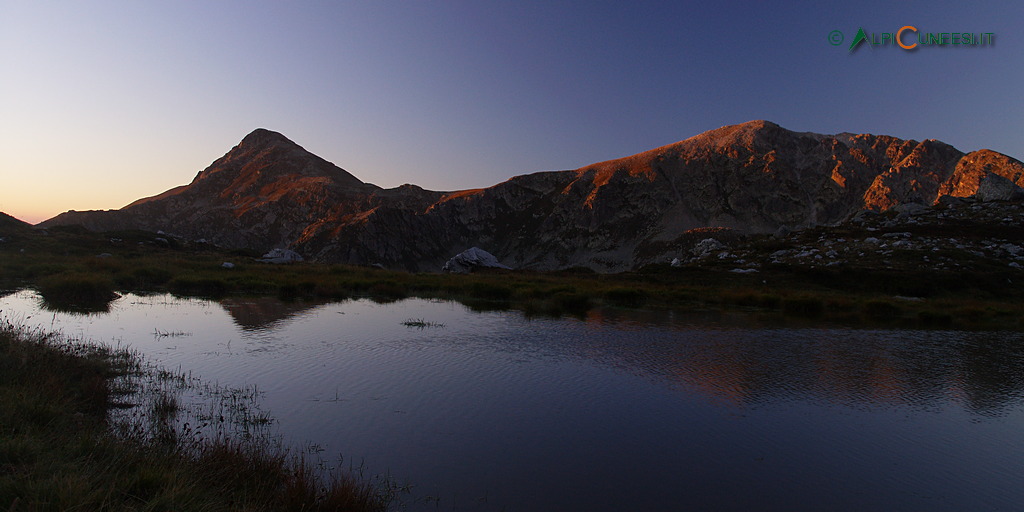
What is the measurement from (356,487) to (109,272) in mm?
52116

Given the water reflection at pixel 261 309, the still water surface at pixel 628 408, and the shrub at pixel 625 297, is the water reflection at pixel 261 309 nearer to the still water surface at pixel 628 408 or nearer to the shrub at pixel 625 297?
the still water surface at pixel 628 408

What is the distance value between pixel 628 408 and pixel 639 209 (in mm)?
162391

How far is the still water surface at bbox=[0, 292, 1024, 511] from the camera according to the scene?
1033 cm

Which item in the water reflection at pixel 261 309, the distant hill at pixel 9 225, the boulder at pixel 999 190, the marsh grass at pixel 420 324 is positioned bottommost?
the marsh grass at pixel 420 324

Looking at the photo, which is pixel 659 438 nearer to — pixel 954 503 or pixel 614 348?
pixel 954 503

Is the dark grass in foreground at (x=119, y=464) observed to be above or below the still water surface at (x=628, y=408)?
above

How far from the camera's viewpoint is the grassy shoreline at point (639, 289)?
39375 millimetres

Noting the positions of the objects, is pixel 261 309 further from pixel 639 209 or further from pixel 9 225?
pixel 639 209

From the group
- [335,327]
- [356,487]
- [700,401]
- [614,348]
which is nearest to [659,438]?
[700,401]

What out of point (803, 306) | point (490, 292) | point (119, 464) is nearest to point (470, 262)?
point (490, 292)

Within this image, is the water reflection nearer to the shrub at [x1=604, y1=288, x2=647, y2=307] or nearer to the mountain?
the shrub at [x1=604, y1=288, x2=647, y2=307]

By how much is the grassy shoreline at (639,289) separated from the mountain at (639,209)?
8378 cm

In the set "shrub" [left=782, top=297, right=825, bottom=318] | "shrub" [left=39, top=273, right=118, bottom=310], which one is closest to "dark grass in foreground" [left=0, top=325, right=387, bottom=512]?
"shrub" [left=39, top=273, right=118, bottom=310]

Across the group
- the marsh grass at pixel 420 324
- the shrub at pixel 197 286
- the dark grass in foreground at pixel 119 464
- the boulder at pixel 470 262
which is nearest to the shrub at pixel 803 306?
the marsh grass at pixel 420 324
